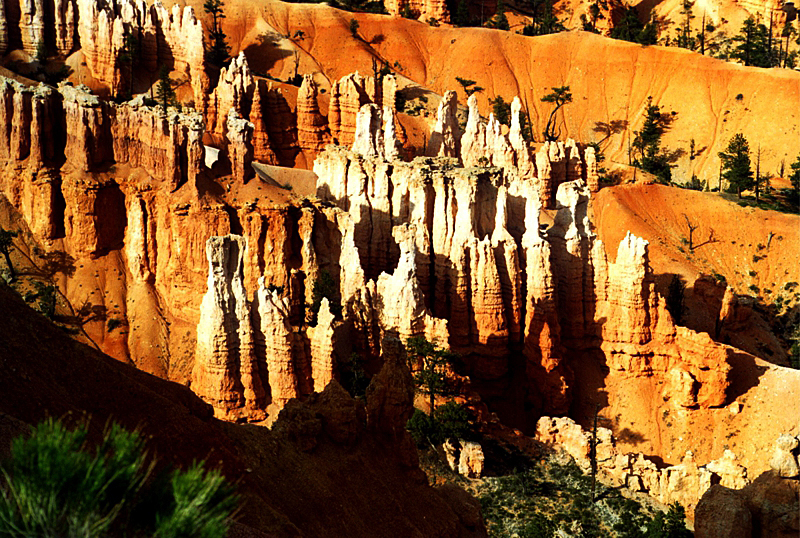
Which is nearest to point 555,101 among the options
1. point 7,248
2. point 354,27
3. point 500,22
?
point 500,22

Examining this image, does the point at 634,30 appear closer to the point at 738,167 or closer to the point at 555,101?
the point at 555,101

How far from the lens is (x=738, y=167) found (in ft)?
360

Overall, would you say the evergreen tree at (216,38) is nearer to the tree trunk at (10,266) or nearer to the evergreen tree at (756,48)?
the tree trunk at (10,266)

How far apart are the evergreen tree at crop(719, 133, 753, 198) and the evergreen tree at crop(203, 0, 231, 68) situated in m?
47.6

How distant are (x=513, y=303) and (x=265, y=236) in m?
13.9

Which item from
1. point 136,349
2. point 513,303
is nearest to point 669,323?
point 513,303

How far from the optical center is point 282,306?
190 feet

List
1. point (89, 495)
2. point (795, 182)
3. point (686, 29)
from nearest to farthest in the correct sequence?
point (89, 495) → point (795, 182) → point (686, 29)

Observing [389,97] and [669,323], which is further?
[389,97]

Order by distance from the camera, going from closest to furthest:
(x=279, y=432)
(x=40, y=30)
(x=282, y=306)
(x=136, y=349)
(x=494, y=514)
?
(x=279, y=432) < (x=494, y=514) < (x=282, y=306) < (x=136, y=349) < (x=40, y=30)

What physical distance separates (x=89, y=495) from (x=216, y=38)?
103775mm

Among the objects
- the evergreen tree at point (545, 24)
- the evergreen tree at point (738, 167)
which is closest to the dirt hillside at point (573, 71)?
the evergreen tree at point (738, 167)

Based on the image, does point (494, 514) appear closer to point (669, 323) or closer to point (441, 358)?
point (441, 358)

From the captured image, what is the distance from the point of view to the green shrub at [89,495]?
1942 cm
